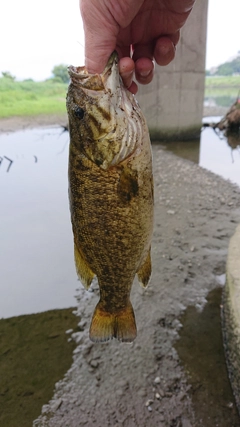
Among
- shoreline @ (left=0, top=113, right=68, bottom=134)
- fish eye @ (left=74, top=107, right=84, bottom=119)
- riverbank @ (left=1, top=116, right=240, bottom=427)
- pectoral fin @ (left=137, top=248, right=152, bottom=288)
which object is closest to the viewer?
fish eye @ (left=74, top=107, right=84, bottom=119)

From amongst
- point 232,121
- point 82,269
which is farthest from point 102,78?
point 232,121

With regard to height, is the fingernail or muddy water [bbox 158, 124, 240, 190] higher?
the fingernail

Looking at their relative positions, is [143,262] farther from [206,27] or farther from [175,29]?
[206,27]

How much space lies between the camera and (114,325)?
2.17 m

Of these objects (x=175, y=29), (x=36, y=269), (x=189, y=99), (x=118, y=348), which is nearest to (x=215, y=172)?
(x=189, y=99)

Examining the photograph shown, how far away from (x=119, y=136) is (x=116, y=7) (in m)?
0.65

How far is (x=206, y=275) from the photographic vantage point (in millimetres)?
4828

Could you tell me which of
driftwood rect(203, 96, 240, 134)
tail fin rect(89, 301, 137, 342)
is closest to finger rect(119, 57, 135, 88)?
tail fin rect(89, 301, 137, 342)

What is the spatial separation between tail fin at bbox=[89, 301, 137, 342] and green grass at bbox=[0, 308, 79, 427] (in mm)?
1657

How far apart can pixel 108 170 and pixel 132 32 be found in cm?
113

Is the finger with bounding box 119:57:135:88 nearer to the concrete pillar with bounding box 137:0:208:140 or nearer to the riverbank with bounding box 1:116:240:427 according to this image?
the riverbank with bounding box 1:116:240:427

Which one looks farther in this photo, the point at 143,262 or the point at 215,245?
the point at 215,245

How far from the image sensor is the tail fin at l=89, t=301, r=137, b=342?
6.99ft

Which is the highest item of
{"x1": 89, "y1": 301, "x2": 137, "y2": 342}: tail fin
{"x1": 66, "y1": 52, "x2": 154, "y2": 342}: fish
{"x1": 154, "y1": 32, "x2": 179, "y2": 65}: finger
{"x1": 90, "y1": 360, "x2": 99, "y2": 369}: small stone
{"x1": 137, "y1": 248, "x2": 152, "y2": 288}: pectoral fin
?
{"x1": 154, "y1": 32, "x2": 179, "y2": 65}: finger
